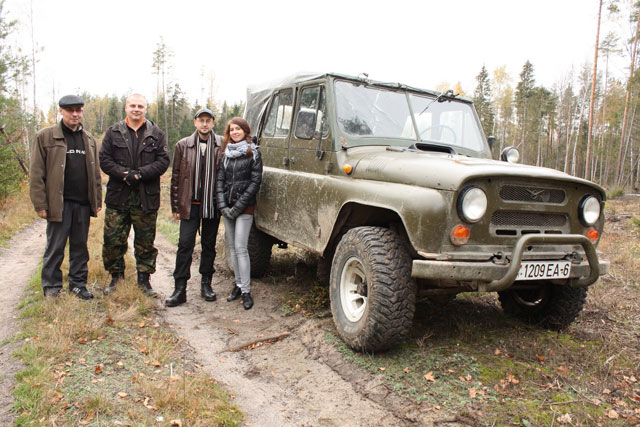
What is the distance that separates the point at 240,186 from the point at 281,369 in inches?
82.8

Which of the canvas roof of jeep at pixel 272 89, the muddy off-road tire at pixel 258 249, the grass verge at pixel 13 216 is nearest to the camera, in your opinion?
the canvas roof of jeep at pixel 272 89

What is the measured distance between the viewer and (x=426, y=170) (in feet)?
10.4

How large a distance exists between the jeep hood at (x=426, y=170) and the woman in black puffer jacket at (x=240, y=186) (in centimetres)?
127

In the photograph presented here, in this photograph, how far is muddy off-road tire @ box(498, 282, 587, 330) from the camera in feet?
12.6

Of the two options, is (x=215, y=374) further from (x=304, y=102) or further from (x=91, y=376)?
(x=304, y=102)

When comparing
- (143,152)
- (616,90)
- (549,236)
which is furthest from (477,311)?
(616,90)

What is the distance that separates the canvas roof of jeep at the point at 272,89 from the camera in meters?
4.46

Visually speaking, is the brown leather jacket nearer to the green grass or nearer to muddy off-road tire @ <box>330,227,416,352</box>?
the green grass

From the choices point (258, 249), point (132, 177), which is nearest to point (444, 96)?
point (258, 249)

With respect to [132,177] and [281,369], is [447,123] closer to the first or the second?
[281,369]

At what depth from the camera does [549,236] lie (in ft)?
9.88

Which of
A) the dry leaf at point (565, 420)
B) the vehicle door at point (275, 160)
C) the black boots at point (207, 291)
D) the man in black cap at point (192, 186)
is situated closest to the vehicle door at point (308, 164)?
the vehicle door at point (275, 160)

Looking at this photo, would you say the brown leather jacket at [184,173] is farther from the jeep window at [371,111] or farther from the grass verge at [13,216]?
the grass verge at [13,216]

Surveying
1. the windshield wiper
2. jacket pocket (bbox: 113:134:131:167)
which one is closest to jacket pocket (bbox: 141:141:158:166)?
jacket pocket (bbox: 113:134:131:167)
